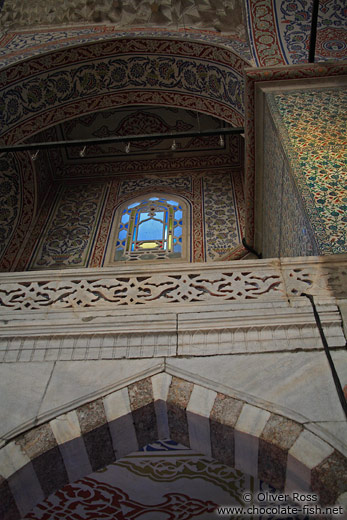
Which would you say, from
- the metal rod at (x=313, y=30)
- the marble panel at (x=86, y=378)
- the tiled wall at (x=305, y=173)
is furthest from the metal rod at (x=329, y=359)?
the metal rod at (x=313, y=30)

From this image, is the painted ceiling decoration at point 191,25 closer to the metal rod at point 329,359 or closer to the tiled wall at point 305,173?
the tiled wall at point 305,173

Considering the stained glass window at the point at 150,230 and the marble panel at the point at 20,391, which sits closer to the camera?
the marble panel at the point at 20,391

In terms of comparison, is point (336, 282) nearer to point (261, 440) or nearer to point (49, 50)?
point (261, 440)

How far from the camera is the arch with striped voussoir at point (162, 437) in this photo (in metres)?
1.85

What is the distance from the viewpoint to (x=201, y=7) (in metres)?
5.74

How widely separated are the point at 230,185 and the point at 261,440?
509 cm

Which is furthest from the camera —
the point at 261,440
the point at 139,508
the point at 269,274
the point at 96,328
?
the point at 139,508

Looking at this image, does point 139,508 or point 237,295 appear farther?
point 139,508

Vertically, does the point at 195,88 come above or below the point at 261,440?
above

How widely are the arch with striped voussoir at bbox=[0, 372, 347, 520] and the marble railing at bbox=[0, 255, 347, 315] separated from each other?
55 centimetres

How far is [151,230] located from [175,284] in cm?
338

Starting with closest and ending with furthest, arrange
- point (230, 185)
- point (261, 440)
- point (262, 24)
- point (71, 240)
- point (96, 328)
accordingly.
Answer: point (261, 440) → point (96, 328) → point (262, 24) → point (71, 240) → point (230, 185)

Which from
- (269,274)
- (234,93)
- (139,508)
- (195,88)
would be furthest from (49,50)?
(139,508)

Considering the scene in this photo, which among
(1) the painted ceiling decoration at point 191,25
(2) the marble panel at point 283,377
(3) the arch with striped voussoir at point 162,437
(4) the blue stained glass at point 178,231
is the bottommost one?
(3) the arch with striped voussoir at point 162,437
